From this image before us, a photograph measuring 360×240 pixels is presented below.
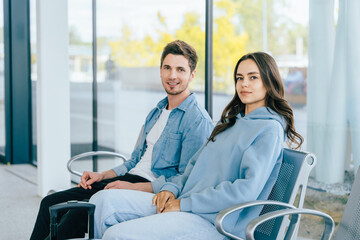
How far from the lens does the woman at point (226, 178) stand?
1872 mm

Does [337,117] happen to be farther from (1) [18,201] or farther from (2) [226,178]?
(1) [18,201]

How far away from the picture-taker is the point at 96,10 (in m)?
4.77

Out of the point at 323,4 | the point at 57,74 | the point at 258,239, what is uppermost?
the point at 323,4

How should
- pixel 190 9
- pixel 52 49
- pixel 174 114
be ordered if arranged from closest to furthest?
1. pixel 174 114
2. pixel 190 9
3. pixel 52 49

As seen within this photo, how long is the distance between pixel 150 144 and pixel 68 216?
0.67 metres

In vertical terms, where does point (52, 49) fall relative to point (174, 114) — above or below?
above

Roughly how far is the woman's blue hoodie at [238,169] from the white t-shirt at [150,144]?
552 mm

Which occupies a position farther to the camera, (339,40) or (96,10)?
(96,10)

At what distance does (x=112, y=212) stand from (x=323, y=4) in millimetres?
1609

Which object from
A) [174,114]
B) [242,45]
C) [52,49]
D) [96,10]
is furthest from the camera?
[96,10]

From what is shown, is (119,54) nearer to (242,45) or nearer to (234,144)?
(242,45)

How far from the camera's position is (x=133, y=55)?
434 centimetres

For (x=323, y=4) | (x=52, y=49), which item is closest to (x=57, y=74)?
(x=52, y=49)

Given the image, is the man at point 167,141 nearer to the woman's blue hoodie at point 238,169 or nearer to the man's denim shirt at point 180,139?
the man's denim shirt at point 180,139
